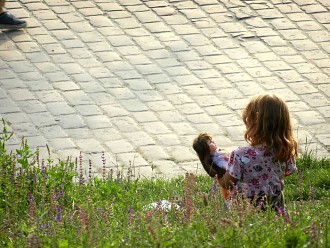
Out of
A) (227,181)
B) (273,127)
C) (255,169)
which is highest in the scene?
(273,127)

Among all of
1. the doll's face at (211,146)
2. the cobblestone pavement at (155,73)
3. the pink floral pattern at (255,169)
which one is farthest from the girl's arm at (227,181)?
the cobblestone pavement at (155,73)

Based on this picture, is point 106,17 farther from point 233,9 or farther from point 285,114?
point 285,114

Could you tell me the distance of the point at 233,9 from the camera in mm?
11023

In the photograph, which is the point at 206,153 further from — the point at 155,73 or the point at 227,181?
the point at 155,73

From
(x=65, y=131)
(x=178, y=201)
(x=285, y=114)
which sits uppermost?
(x=285, y=114)

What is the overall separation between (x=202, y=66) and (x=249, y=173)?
395cm

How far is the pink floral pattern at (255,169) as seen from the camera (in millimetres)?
5879

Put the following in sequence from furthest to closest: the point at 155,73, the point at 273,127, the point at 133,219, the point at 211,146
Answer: the point at 155,73
the point at 211,146
the point at 273,127
the point at 133,219

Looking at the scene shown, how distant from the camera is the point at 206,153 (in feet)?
20.2

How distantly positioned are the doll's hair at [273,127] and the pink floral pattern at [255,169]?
54 mm

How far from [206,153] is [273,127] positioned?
1.79ft

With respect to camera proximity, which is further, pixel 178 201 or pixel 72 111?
pixel 72 111

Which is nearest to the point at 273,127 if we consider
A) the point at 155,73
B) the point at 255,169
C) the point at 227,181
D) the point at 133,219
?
the point at 255,169

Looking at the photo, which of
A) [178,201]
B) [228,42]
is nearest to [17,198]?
[178,201]
